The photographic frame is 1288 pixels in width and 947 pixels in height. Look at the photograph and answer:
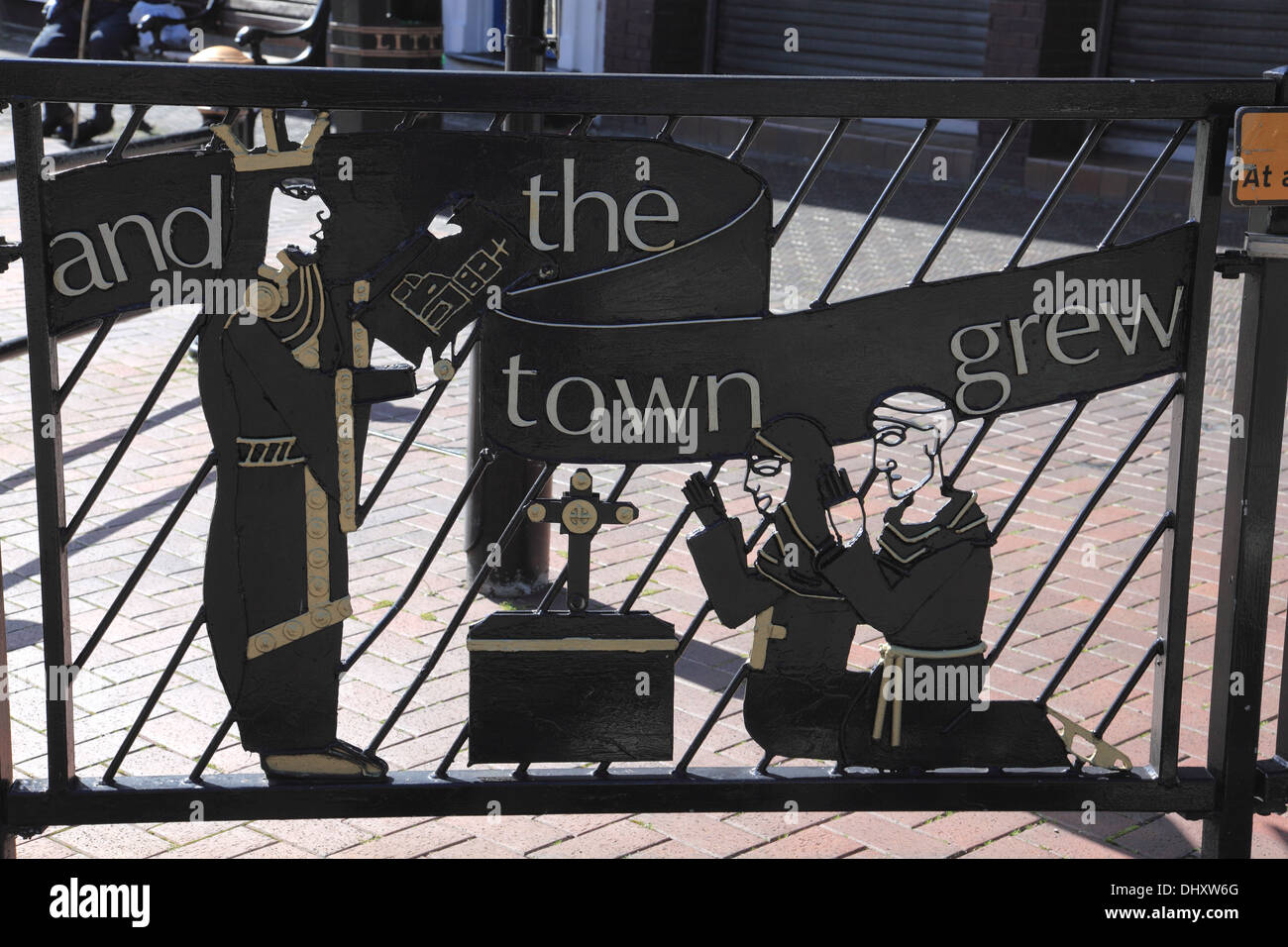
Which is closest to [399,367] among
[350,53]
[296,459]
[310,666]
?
[296,459]

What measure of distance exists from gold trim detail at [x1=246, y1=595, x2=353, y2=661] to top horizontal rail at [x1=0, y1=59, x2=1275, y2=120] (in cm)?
102

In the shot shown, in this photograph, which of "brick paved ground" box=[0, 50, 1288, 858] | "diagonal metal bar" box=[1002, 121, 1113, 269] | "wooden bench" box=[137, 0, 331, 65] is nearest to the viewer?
"diagonal metal bar" box=[1002, 121, 1113, 269]

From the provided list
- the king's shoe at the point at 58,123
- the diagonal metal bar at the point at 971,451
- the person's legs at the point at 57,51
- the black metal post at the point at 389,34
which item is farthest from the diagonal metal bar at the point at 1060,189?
the person's legs at the point at 57,51

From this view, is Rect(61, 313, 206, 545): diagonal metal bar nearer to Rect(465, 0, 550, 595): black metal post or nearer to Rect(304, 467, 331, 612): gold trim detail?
Rect(304, 467, 331, 612): gold trim detail

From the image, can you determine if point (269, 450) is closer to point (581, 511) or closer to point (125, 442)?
point (125, 442)

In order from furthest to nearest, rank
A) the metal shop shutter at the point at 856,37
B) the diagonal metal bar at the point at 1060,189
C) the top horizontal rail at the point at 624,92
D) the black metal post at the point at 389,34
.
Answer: the metal shop shutter at the point at 856,37 < the black metal post at the point at 389,34 < the diagonal metal bar at the point at 1060,189 < the top horizontal rail at the point at 624,92

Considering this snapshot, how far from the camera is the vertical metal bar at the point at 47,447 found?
9.09ft

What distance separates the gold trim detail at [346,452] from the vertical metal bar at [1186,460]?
66.4 inches

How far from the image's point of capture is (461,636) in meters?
4.67

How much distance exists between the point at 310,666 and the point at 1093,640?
9.02 feet

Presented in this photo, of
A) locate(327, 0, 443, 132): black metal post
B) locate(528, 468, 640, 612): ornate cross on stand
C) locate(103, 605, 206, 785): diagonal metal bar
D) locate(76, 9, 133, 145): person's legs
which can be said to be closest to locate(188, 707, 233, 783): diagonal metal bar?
locate(103, 605, 206, 785): diagonal metal bar

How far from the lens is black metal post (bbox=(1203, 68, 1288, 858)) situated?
299 cm

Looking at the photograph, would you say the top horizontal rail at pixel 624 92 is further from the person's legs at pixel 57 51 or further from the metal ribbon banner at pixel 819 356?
the person's legs at pixel 57 51

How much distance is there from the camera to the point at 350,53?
6164 millimetres
